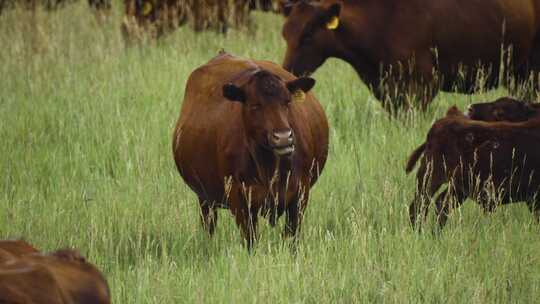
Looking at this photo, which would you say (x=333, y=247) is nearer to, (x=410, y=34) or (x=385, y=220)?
(x=385, y=220)

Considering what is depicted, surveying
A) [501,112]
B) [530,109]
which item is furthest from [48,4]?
[530,109]

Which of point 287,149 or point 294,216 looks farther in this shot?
point 294,216

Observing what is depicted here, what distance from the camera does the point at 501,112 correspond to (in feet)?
23.9

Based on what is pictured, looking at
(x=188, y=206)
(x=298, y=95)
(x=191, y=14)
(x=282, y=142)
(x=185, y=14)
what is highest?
(x=298, y=95)

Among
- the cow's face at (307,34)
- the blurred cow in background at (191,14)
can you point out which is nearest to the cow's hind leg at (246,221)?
the cow's face at (307,34)

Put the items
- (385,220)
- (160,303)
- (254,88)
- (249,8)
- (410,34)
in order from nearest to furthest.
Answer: (160,303), (254,88), (385,220), (410,34), (249,8)

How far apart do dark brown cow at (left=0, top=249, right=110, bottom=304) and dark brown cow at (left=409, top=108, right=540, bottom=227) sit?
127 inches

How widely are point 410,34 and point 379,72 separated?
0.43 meters

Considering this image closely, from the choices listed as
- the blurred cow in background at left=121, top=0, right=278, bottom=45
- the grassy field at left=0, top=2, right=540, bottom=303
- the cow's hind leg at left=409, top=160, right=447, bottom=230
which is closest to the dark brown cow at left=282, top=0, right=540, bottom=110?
the grassy field at left=0, top=2, right=540, bottom=303

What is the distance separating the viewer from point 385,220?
6754mm

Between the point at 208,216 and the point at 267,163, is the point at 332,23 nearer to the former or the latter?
the point at 208,216

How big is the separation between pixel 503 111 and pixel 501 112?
0.01 meters

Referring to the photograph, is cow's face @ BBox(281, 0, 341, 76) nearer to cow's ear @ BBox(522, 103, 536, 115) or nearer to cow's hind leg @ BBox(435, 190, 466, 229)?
cow's ear @ BBox(522, 103, 536, 115)

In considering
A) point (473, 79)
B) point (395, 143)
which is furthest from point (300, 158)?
point (473, 79)
